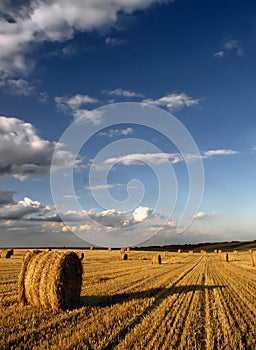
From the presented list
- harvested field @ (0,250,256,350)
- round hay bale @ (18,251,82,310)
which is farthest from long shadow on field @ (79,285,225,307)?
round hay bale @ (18,251,82,310)

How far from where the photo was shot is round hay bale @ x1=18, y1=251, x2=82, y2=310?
10.6 meters

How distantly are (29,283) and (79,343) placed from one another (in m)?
4.55

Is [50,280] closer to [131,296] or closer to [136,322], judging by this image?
[131,296]

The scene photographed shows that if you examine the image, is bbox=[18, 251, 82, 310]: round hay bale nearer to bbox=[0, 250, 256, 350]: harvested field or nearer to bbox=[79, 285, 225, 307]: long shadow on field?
bbox=[0, 250, 256, 350]: harvested field

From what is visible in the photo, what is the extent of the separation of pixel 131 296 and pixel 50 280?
2.70 m

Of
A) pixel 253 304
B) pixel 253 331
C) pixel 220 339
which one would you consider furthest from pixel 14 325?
pixel 253 304

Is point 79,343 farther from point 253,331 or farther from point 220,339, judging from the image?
point 253,331

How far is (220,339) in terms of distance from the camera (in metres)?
7.45

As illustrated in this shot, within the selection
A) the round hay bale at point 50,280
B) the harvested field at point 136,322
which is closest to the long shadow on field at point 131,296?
the harvested field at point 136,322

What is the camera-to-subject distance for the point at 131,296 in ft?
40.3

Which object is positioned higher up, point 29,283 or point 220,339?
point 29,283

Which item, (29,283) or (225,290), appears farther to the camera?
(225,290)

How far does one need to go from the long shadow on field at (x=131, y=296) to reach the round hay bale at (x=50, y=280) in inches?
20.1

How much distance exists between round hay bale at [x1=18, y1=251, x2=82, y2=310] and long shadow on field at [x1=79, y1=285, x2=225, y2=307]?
51 cm
